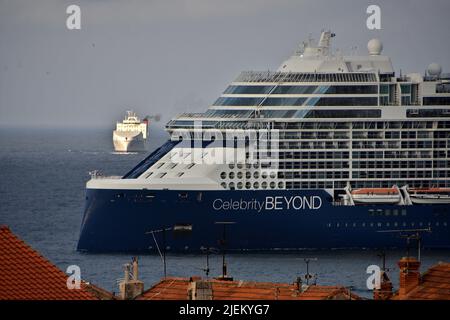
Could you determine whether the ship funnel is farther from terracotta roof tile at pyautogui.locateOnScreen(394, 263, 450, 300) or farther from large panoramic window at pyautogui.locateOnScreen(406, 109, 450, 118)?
terracotta roof tile at pyautogui.locateOnScreen(394, 263, 450, 300)

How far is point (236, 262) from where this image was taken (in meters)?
74.6

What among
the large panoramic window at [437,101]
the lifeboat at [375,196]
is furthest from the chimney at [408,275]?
the large panoramic window at [437,101]

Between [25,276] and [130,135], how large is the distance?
15689 cm

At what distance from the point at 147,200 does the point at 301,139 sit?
7.01 m

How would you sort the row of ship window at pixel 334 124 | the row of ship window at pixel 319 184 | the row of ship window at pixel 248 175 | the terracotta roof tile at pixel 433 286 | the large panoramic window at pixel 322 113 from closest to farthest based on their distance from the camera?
the terracotta roof tile at pixel 433 286 → the row of ship window at pixel 248 175 → the row of ship window at pixel 319 184 → the row of ship window at pixel 334 124 → the large panoramic window at pixel 322 113

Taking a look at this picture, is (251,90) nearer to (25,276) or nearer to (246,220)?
(246,220)

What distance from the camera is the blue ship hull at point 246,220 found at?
3009 inches

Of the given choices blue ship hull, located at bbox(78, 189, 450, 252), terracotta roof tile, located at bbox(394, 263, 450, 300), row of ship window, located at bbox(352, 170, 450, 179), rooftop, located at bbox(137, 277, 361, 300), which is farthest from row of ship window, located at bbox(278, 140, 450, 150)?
terracotta roof tile, located at bbox(394, 263, 450, 300)

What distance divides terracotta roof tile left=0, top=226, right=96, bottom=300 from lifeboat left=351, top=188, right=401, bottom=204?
43.9m

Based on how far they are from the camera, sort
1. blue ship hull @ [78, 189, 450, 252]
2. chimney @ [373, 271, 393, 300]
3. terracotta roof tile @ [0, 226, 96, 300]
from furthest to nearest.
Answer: blue ship hull @ [78, 189, 450, 252] → chimney @ [373, 271, 393, 300] → terracotta roof tile @ [0, 226, 96, 300]

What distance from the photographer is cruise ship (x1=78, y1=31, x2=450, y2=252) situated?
76750 millimetres

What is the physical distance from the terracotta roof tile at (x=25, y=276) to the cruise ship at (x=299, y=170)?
41.2 metres

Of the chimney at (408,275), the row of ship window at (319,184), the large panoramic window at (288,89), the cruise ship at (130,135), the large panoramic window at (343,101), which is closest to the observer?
the chimney at (408,275)

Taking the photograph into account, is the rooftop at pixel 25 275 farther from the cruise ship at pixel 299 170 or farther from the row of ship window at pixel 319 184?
the row of ship window at pixel 319 184
